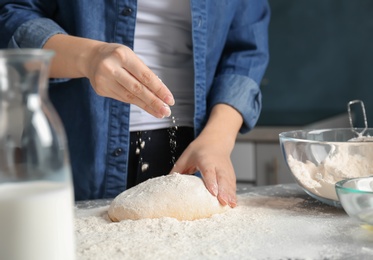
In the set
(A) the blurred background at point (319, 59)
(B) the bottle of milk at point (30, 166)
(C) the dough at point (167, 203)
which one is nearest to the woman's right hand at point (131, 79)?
(C) the dough at point (167, 203)

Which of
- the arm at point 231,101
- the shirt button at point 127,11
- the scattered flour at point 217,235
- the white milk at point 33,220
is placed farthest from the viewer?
the shirt button at point 127,11

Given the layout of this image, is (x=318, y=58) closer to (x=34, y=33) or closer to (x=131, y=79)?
(x=34, y=33)

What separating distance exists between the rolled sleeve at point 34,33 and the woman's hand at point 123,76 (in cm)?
12

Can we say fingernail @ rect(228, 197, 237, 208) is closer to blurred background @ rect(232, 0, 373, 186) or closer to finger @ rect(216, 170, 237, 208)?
finger @ rect(216, 170, 237, 208)

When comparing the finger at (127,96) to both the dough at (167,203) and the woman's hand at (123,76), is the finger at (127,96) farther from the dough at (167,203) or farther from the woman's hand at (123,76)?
the dough at (167,203)

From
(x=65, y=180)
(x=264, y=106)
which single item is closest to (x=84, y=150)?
(x=65, y=180)

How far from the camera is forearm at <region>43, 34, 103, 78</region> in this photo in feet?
3.59

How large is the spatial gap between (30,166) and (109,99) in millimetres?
755

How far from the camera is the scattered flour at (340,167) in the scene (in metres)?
1.10

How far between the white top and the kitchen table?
319mm

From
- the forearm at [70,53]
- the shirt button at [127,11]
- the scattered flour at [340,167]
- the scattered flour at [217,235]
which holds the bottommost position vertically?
the scattered flour at [217,235]

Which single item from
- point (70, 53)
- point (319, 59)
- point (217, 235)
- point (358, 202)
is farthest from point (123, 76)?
point (319, 59)

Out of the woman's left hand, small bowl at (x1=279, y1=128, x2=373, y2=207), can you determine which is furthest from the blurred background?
small bowl at (x1=279, y1=128, x2=373, y2=207)

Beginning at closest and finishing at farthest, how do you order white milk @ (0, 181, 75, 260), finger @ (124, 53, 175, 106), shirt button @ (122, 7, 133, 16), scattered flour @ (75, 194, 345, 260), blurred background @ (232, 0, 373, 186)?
white milk @ (0, 181, 75, 260), scattered flour @ (75, 194, 345, 260), finger @ (124, 53, 175, 106), shirt button @ (122, 7, 133, 16), blurred background @ (232, 0, 373, 186)
